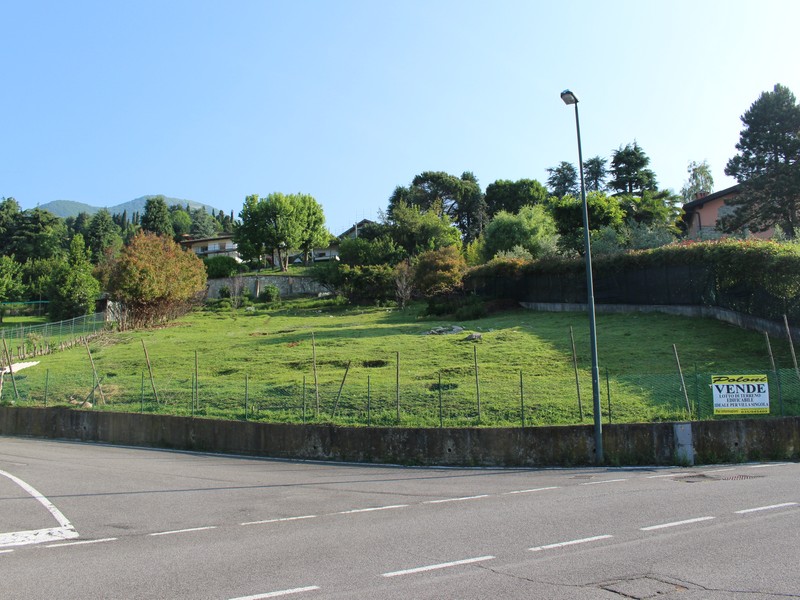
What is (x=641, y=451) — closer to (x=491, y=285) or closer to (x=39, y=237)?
(x=491, y=285)

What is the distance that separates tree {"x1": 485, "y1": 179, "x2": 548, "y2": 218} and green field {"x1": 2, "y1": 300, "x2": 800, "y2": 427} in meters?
53.0

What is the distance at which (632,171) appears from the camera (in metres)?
77.1

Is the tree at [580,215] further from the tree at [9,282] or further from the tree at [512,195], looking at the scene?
the tree at [9,282]

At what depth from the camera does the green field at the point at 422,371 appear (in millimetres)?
20688

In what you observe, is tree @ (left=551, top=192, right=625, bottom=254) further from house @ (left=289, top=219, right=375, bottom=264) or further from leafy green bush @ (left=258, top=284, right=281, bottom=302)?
house @ (left=289, top=219, right=375, bottom=264)

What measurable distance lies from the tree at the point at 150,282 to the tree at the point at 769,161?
154ft

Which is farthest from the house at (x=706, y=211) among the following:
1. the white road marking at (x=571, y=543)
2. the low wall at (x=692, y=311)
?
the white road marking at (x=571, y=543)

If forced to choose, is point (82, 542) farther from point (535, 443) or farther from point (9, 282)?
point (9, 282)

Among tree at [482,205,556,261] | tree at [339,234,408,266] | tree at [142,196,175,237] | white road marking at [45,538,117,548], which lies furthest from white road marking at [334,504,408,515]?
tree at [142,196,175,237]

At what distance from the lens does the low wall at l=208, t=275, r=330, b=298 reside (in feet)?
252

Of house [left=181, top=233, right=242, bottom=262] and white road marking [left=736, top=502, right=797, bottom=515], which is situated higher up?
house [left=181, top=233, right=242, bottom=262]

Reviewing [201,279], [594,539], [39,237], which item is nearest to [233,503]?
[594,539]

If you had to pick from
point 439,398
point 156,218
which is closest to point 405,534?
point 439,398

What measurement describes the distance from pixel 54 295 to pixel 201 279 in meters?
13.0
